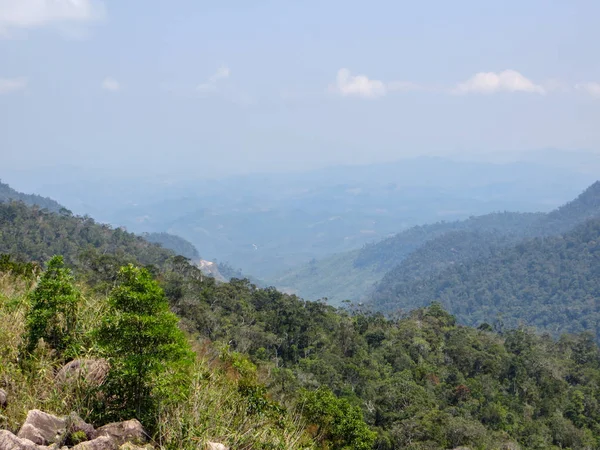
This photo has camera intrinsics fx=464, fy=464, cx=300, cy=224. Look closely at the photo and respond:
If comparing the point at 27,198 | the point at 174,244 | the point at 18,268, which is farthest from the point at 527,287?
the point at 27,198

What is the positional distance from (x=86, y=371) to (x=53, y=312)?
3.88ft

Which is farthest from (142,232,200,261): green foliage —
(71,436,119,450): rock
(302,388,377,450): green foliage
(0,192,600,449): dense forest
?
(71,436,119,450): rock

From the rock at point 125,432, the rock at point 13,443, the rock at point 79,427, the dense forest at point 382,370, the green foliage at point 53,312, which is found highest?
the green foliage at point 53,312

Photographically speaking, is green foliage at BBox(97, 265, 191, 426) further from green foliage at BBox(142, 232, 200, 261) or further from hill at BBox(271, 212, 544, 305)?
hill at BBox(271, 212, 544, 305)

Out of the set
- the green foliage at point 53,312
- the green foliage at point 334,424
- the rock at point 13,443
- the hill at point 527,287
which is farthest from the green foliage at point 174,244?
the rock at point 13,443

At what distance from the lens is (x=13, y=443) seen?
14.8 ft

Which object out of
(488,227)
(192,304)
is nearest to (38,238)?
(192,304)

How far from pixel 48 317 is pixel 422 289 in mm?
119005

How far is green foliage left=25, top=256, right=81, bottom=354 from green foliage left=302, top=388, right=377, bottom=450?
8582 mm

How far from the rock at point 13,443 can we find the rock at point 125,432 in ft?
2.54

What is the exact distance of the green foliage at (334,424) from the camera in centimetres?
1400

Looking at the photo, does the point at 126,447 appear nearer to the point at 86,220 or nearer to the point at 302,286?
the point at 86,220

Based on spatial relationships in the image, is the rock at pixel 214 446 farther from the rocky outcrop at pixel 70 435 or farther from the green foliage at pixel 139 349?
the green foliage at pixel 139 349

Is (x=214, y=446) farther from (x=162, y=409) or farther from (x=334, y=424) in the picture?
(x=334, y=424)
